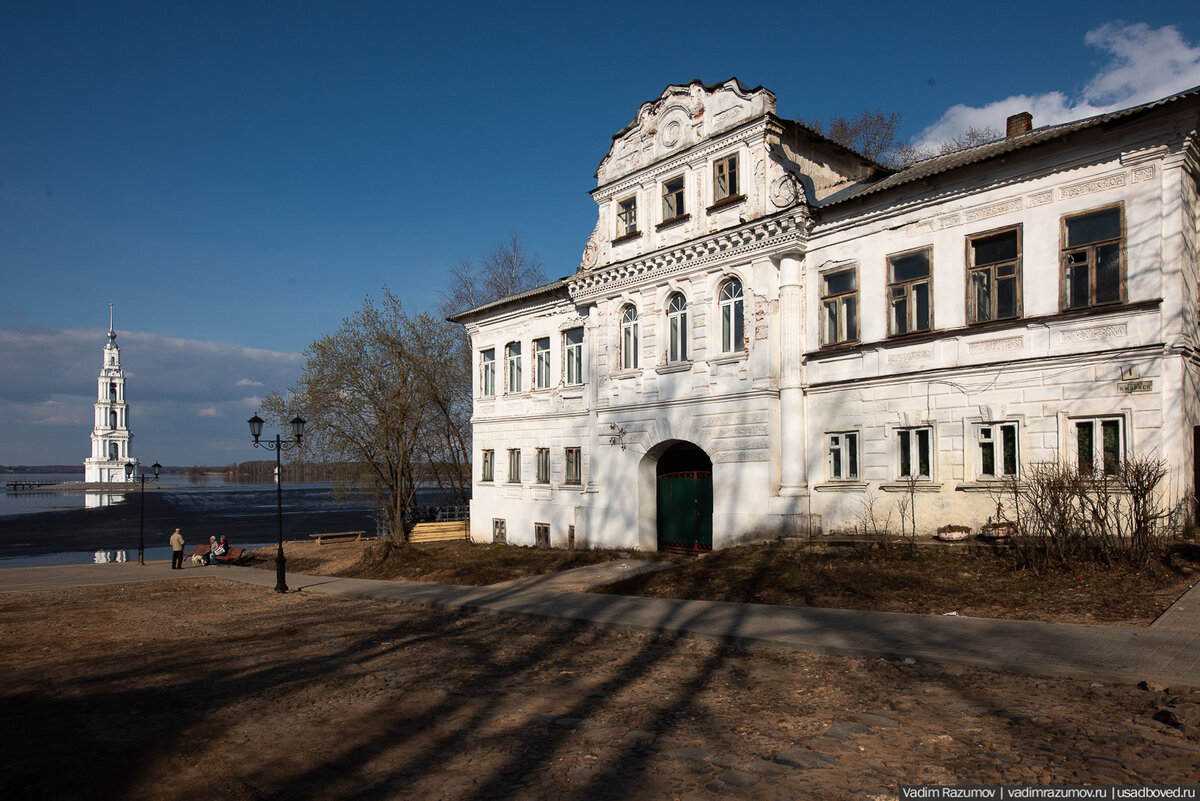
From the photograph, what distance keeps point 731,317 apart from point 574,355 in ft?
24.0

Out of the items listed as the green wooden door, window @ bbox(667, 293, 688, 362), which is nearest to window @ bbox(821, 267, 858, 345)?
window @ bbox(667, 293, 688, 362)

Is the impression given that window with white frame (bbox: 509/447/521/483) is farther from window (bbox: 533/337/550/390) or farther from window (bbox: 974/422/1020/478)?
window (bbox: 974/422/1020/478)

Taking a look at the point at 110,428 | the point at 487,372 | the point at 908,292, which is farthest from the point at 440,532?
the point at 110,428

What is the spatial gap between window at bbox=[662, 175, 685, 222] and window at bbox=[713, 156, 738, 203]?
52.8 inches

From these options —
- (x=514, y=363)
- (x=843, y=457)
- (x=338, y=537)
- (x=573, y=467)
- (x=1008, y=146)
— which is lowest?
(x=338, y=537)

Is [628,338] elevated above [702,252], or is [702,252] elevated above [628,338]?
[702,252]

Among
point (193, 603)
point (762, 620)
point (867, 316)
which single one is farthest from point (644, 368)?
point (193, 603)

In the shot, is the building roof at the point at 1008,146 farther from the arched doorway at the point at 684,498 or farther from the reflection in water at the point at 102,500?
the reflection in water at the point at 102,500

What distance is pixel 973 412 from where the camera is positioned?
1605 centimetres

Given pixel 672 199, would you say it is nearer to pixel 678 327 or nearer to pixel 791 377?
pixel 678 327

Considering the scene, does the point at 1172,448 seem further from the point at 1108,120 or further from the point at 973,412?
the point at 1108,120

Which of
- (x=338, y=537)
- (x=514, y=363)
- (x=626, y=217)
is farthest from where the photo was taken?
(x=338, y=537)

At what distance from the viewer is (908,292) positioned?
57.1 ft

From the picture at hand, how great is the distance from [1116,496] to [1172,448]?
1226 millimetres
